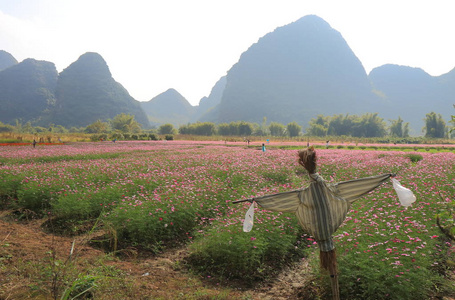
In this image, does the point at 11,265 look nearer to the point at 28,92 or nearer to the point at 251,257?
the point at 251,257

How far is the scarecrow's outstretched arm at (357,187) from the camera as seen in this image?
2725 mm

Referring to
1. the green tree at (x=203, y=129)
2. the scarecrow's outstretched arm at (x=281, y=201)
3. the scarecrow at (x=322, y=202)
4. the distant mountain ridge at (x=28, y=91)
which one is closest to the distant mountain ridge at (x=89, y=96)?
the distant mountain ridge at (x=28, y=91)

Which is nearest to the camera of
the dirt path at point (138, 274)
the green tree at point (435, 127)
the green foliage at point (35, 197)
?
the dirt path at point (138, 274)

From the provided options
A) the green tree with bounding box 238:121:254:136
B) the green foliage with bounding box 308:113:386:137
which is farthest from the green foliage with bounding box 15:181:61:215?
the green foliage with bounding box 308:113:386:137

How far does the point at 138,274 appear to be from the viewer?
4145mm

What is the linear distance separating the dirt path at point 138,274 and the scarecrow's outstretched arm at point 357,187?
6.72 feet

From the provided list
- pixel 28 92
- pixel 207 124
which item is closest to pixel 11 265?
pixel 207 124

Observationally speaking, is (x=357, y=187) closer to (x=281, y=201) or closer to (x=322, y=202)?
(x=322, y=202)

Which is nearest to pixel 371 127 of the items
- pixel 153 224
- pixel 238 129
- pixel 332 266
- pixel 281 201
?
pixel 238 129

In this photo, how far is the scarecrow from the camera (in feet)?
8.89

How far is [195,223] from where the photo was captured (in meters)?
6.29

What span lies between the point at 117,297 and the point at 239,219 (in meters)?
2.73

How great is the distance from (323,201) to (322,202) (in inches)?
0.6

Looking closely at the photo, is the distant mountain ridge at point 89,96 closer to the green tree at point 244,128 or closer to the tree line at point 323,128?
the tree line at point 323,128
